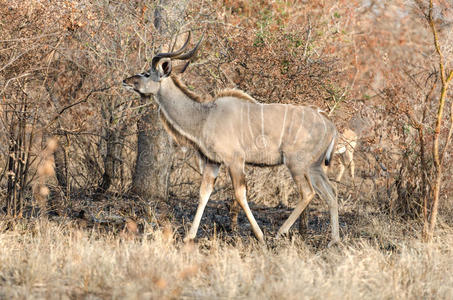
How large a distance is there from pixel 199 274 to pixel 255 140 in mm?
2009

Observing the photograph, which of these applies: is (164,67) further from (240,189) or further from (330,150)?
(330,150)

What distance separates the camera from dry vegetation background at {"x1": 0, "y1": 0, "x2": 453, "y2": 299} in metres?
3.91

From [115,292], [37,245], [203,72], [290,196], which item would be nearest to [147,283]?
[115,292]

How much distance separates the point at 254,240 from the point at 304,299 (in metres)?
2.18

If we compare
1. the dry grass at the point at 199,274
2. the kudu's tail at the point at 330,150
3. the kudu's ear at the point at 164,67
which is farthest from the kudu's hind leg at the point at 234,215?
the dry grass at the point at 199,274

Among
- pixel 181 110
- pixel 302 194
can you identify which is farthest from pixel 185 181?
pixel 302 194

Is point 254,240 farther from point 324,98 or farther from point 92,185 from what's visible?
point 92,185

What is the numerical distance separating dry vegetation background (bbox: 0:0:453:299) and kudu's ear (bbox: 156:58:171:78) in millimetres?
551

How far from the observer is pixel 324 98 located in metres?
6.17

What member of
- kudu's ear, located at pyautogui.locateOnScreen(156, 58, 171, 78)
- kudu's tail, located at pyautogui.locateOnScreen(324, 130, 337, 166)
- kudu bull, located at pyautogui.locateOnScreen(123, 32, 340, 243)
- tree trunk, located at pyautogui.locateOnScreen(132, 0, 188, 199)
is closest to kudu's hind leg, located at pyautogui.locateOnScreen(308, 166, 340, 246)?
kudu bull, located at pyautogui.locateOnScreen(123, 32, 340, 243)

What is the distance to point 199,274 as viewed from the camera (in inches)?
158

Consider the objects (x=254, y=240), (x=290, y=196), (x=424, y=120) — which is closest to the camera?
(x=254, y=240)

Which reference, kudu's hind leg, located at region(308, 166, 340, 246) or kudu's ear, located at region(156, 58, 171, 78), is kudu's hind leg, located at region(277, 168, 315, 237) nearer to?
kudu's hind leg, located at region(308, 166, 340, 246)

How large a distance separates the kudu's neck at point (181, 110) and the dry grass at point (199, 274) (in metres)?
1.48
